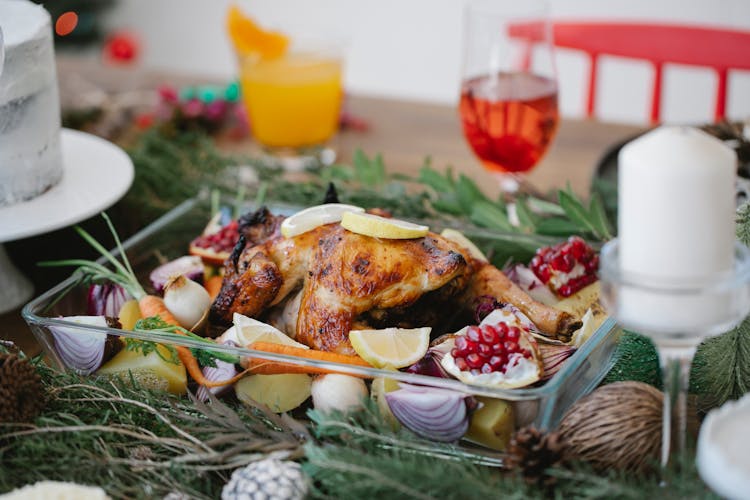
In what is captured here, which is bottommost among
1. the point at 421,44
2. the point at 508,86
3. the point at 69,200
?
the point at 421,44

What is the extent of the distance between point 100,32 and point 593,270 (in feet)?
16.1

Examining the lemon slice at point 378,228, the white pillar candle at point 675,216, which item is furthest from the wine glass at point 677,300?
the lemon slice at point 378,228

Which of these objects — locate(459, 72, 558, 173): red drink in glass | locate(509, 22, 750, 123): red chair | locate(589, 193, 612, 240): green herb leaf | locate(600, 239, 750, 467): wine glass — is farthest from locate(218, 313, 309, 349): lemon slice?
locate(509, 22, 750, 123): red chair

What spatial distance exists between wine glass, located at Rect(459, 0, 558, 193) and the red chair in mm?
778

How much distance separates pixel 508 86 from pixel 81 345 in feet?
3.26

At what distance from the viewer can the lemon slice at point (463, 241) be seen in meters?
1.29

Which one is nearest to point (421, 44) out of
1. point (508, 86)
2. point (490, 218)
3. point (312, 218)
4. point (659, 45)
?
point (659, 45)

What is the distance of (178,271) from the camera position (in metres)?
1.35

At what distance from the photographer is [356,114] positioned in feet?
8.11

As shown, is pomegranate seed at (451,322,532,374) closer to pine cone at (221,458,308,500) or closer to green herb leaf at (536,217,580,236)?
Answer: pine cone at (221,458,308,500)

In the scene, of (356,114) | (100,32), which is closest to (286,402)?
(356,114)

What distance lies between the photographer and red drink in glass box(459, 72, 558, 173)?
172 centimetres

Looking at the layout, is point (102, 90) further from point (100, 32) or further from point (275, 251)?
point (100, 32)

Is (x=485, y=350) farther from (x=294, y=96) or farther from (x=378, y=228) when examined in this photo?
(x=294, y=96)
